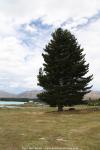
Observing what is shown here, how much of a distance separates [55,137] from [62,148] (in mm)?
2967

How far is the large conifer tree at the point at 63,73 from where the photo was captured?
37.0 meters

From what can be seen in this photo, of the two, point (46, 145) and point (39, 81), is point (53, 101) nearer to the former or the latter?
point (39, 81)

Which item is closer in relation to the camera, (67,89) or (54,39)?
(67,89)

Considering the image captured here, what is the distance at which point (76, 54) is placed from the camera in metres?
38.8

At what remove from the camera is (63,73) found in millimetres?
37875

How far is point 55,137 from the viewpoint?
15391 mm

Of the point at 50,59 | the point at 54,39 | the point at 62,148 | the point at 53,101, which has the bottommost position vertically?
the point at 62,148

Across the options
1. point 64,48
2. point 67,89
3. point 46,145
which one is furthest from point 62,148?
point 64,48

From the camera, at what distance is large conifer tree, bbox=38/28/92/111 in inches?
1457

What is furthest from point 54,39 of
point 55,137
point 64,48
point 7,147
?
point 7,147

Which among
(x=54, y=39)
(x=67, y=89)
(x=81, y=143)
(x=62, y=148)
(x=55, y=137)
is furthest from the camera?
(x=54, y=39)

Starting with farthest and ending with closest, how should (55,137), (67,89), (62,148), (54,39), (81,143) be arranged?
(54,39)
(67,89)
(55,137)
(81,143)
(62,148)

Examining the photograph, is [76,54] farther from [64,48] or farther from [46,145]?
[46,145]

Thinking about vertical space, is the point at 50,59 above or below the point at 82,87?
above
